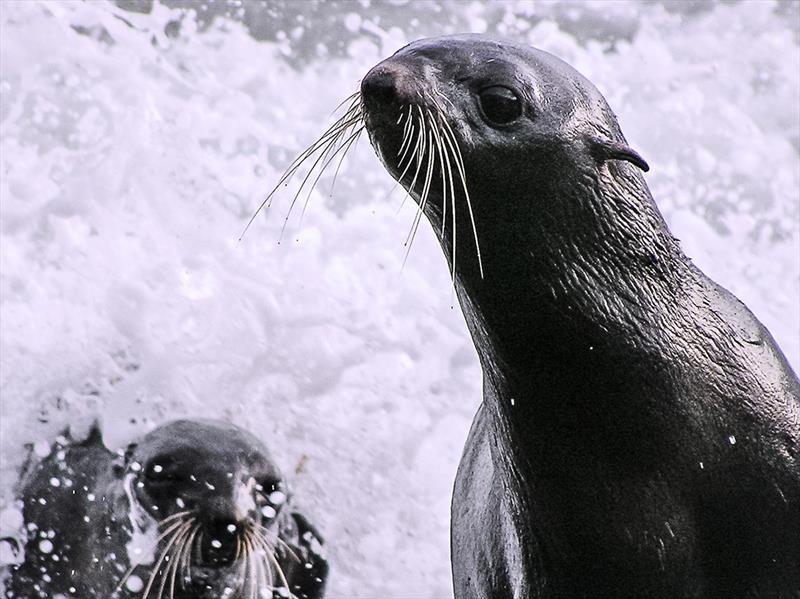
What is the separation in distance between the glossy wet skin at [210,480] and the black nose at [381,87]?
316cm

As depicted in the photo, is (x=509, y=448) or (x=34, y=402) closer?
(x=509, y=448)

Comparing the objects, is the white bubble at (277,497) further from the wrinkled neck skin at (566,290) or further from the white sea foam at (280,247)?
the wrinkled neck skin at (566,290)

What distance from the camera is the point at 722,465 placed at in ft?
14.0

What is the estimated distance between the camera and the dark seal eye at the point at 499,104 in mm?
3975

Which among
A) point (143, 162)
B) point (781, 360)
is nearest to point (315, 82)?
point (143, 162)

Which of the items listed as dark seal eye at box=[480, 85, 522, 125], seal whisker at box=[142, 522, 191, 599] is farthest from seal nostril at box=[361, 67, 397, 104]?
seal whisker at box=[142, 522, 191, 599]

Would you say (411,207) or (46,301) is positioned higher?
(411,207)

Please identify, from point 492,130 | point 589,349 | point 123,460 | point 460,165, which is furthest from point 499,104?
point 123,460

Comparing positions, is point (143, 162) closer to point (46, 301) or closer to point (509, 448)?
point (46, 301)

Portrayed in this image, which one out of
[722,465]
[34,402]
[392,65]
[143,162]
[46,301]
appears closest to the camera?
[392,65]

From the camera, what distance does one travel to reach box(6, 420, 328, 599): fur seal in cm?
677

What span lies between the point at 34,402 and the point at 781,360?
453 centimetres

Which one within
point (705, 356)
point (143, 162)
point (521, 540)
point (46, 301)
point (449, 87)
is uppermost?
point (143, 162)

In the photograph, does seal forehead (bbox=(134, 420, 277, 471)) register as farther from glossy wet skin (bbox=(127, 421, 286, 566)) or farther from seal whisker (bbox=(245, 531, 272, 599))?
seal whisker (bbox=(245, 531, 272, 599))
